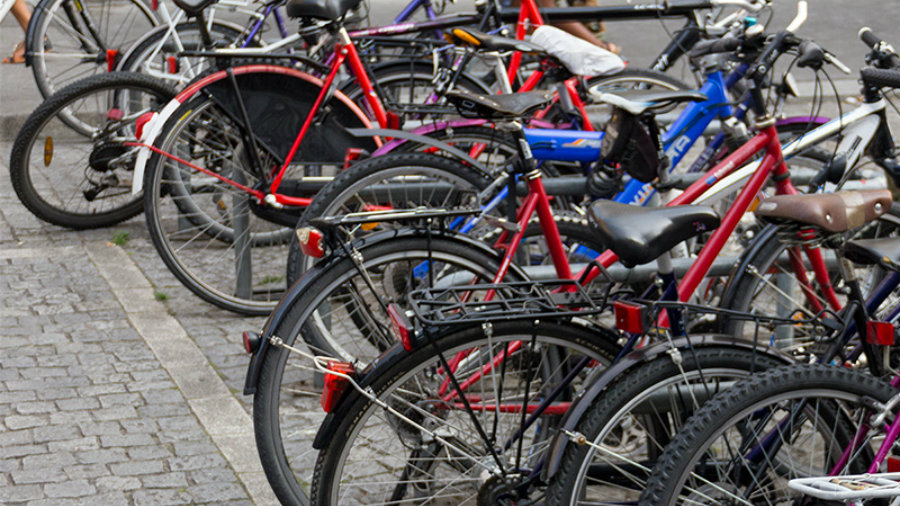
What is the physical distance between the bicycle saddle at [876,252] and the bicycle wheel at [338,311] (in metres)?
1.18

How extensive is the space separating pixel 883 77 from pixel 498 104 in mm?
1250

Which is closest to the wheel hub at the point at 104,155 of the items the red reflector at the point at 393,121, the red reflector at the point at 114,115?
the red reflector at the point at 114,115

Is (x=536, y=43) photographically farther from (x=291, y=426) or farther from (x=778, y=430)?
(x=778, y=430)

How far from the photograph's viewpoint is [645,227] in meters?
3.42

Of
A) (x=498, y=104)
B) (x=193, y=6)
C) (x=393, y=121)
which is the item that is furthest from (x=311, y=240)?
(x=193, y=6)

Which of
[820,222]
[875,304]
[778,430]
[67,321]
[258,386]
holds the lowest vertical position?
[67,321]

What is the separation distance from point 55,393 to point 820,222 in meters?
3.19

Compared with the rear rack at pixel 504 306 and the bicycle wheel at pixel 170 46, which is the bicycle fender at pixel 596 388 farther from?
the bicycle wheel at pixel 170 46

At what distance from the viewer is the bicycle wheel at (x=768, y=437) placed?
3115 millimetres

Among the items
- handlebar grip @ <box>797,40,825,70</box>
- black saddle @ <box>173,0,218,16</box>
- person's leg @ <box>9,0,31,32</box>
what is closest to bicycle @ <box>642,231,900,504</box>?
handlebar grip @ <box>797,40,825,70</box>

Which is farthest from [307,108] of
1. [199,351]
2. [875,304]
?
[875,304]

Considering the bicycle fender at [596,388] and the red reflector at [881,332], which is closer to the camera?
the bicycle fender at [596,388]

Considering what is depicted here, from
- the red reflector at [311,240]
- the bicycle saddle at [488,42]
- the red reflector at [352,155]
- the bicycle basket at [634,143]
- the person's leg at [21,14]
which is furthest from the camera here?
the person's leg at [21,14]

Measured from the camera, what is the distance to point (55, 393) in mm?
5250
